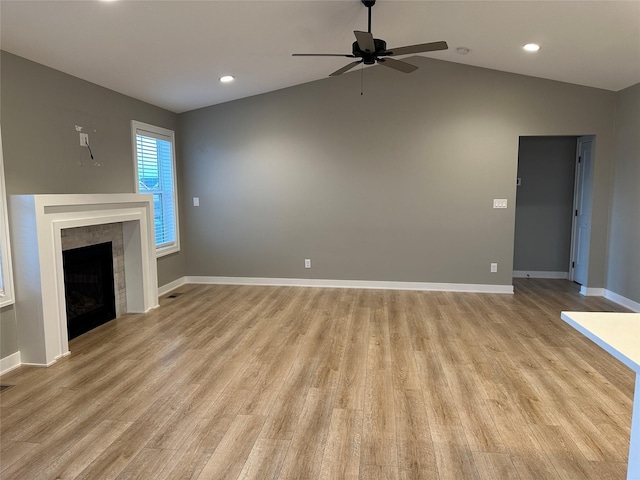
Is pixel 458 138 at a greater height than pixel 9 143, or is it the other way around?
pixel 458 138

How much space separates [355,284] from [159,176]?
3.11 m

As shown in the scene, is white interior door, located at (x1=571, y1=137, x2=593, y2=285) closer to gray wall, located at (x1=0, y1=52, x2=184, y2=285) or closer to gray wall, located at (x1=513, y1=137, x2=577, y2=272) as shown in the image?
gray wall, located at (x1=513, y1=137, x2=577, y2=272)

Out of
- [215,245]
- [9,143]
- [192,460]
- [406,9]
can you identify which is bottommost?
[192,460]

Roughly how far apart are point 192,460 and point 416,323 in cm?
273

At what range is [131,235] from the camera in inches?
177

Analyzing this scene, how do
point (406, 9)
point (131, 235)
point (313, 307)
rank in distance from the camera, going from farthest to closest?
point (313, 307)
point (131, 235)
point (406, 9)

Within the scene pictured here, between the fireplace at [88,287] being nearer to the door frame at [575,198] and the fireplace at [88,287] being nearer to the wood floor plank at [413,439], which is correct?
the wood floor plank at [413,439]

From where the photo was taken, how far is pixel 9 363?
3148 mm

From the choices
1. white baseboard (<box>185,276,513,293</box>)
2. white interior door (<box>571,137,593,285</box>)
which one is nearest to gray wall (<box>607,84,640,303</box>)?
white interior door (<box>571,137,593,285</box>)

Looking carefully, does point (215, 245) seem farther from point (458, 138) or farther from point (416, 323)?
point (458, 138)

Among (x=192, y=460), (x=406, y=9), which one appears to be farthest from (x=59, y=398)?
(x=406, y=9)

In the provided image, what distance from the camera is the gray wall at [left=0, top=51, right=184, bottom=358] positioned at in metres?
3.13

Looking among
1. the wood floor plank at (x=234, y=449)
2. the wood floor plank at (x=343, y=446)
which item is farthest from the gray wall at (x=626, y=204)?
the wood floor plank at (x=234, y=449)

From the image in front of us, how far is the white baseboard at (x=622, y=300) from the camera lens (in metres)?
4.68
